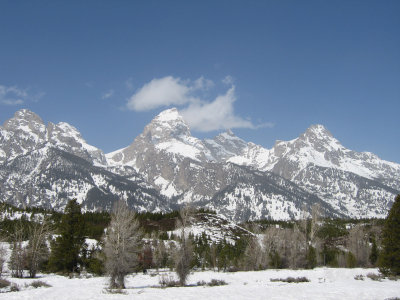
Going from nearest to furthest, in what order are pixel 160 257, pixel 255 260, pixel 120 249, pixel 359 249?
pixel 120 249 → pixel 255 260 → pixel 160 257 → pixel 359 249

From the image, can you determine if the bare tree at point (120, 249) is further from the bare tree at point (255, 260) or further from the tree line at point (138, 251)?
the bare tree at point (255, 260)

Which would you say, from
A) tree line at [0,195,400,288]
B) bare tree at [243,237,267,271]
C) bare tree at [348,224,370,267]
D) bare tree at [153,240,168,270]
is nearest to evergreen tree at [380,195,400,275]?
tree line at [0,195,400,288]

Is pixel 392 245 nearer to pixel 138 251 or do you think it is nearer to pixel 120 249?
pixel 138 251

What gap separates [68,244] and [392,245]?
157 feet

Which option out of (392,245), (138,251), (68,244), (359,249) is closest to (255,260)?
(359,249)

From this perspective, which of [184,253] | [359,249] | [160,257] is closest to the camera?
[184,253]

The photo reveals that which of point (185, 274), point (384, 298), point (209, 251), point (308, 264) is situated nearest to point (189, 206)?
point (185, 274)

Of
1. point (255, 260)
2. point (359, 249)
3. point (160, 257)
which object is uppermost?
point (359, 249)

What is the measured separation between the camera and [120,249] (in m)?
38.6

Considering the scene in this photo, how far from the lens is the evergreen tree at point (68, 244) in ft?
190

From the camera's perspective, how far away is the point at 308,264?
78.8 metres

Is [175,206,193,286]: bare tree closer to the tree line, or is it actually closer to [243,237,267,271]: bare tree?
the tree line

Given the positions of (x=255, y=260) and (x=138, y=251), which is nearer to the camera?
(x=138, y=251)

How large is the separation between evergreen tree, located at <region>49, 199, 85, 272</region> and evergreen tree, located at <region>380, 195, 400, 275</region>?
45810 millimetres
